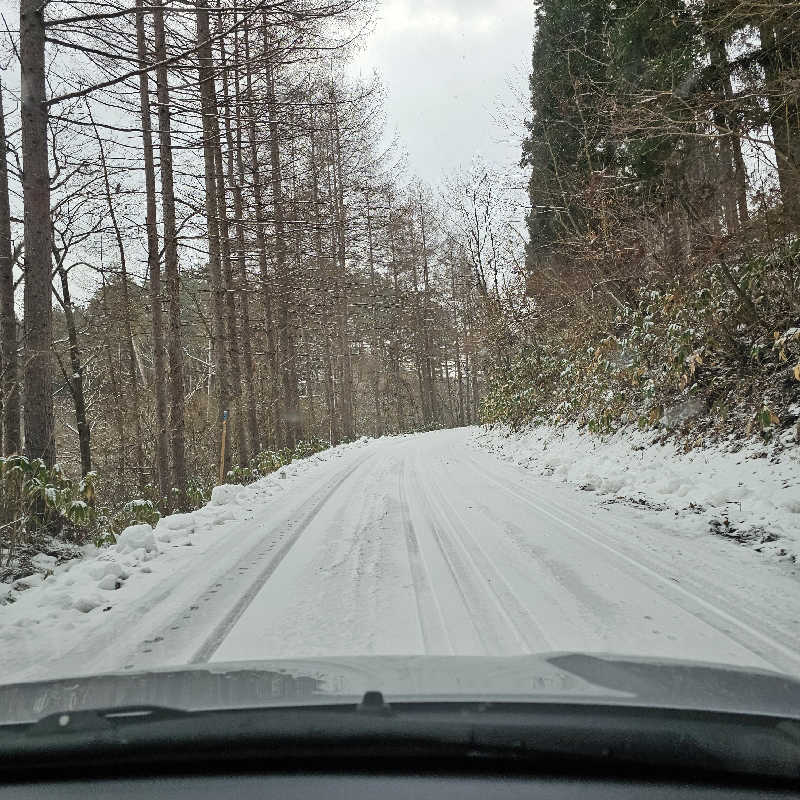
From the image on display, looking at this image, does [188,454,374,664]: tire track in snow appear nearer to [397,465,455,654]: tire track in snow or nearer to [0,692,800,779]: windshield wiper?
[397,465,455,654]: tire track in snow

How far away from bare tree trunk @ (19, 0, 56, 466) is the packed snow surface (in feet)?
6.31

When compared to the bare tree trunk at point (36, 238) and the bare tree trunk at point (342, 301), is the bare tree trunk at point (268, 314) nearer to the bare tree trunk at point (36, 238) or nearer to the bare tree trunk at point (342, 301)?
the bare tree trunk at point (342, 301)

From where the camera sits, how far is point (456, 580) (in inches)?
199

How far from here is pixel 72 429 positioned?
22.2 metres

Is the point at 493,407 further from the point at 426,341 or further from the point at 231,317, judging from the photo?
the point at 426,341

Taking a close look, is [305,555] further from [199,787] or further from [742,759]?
[742,759]

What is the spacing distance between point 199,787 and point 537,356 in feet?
59.1

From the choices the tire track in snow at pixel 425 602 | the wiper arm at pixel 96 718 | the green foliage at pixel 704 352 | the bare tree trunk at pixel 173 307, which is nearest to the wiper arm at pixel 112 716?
Result: the wiper arm at pixel 96 718

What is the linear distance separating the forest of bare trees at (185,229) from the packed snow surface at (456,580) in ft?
9.58

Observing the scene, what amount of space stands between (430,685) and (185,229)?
13.6 metres

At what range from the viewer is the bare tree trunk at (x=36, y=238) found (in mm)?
7207

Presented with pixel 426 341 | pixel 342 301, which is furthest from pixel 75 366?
pixel 426 341

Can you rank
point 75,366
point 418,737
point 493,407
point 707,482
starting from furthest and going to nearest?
point 493,407, point 75,366, point 707,482, point 418,737

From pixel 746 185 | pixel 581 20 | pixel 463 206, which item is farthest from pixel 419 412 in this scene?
pixel 746 185
